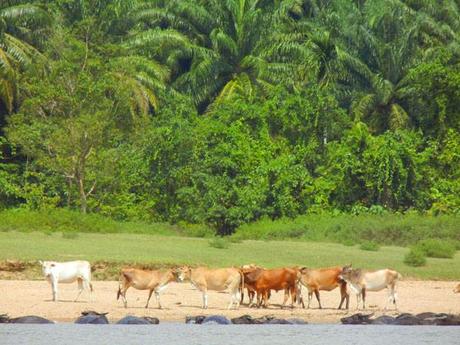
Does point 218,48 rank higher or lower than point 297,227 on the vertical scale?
higher

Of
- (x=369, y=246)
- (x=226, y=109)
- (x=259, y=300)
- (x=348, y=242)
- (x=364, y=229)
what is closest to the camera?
(x=259, y=300)

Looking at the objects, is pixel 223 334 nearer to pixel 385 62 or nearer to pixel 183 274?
pixel 183 274

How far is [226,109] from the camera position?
4862 cm

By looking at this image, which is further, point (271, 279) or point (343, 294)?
point (343, 294)

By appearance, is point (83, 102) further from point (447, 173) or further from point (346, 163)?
point (447, 173)

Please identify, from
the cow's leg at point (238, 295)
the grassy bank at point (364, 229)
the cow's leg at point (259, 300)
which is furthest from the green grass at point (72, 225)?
the cow's leg at point (238, 295)

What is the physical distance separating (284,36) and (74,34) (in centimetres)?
1050

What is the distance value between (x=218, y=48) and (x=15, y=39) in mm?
9377

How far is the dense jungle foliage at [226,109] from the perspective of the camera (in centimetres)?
4478

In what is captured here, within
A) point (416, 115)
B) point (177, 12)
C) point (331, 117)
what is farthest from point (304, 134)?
point (177, 12)

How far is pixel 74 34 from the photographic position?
163ft

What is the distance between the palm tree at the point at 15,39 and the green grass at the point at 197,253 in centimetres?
1091

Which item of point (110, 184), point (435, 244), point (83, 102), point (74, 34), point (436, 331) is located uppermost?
point (74, 34)

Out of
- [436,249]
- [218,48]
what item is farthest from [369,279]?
[218,48]
